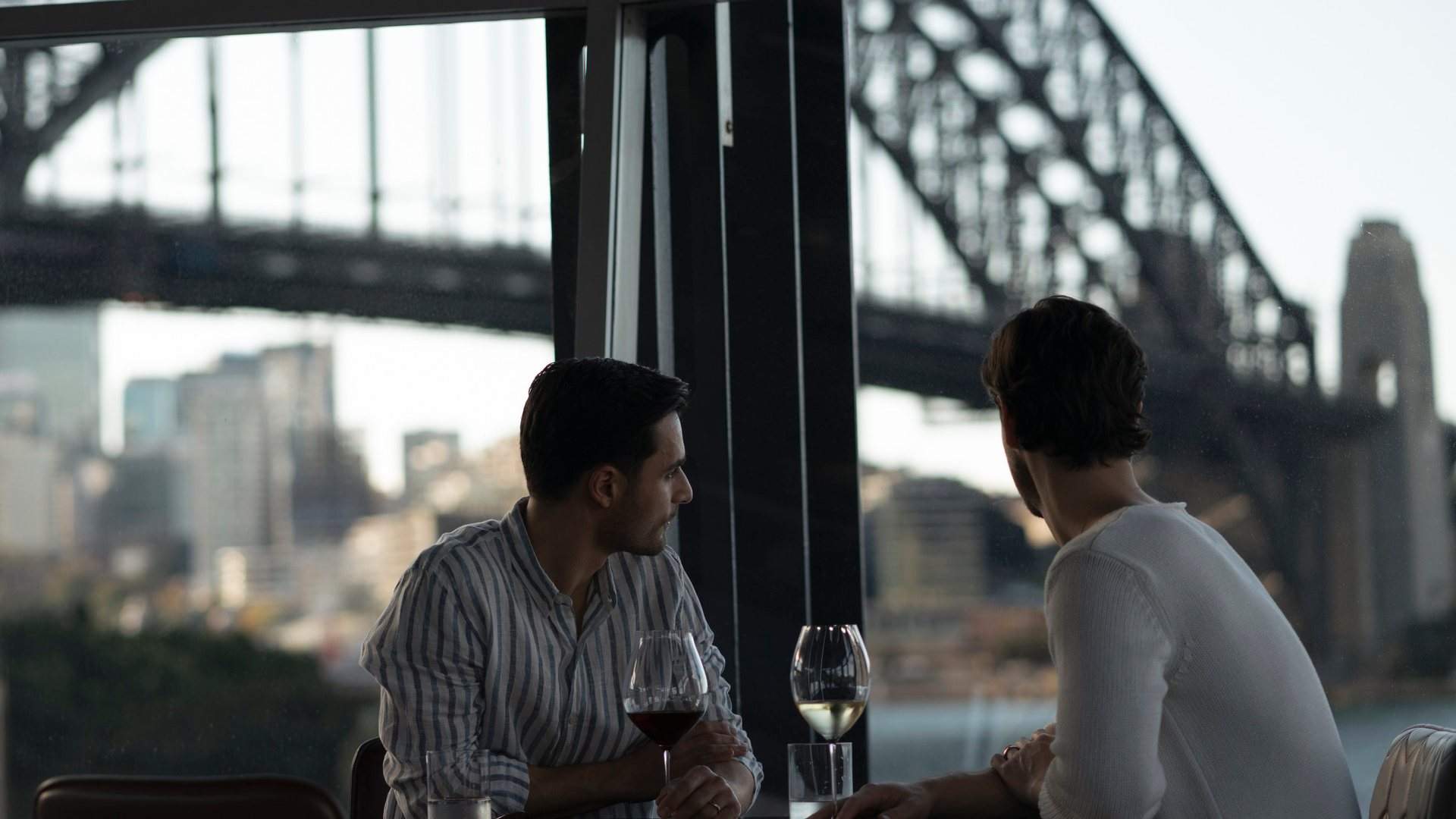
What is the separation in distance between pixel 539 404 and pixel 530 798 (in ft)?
1.52

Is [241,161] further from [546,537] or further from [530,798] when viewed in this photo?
[530,798]

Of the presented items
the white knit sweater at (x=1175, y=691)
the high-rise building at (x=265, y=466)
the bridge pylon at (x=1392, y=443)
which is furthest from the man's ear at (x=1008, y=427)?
the high-rise building at (x=265, y=466)

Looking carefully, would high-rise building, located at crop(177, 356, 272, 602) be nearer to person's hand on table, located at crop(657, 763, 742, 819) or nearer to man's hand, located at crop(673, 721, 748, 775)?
man's hand, located at crop(673, 721, 748, 775)

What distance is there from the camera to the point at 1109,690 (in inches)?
48.9

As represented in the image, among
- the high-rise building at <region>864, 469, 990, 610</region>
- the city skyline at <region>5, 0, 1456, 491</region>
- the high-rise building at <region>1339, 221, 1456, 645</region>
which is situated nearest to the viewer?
the high-rise building at <region>1339, 221, 1456, 645</region>

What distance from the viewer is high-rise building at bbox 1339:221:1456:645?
94.9 inches

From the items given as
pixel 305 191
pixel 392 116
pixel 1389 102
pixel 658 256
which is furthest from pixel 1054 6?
pixel 305 191

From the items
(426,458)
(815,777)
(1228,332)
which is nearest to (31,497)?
(426,458)

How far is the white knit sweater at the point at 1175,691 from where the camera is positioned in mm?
1248

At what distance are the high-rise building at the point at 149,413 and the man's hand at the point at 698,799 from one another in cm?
173

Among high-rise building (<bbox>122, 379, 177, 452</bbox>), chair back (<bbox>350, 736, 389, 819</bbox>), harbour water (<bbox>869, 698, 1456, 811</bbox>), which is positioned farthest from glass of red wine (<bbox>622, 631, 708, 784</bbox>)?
high-rise building (<bbox>122, 379, 177, 452</bbox>)

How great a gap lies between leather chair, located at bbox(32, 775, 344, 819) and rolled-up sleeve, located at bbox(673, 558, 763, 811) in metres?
0.47

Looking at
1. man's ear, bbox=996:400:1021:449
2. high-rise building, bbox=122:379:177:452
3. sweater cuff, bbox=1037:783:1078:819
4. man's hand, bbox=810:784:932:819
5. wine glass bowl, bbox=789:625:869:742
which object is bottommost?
man's hand, bbox=810:784:932:819

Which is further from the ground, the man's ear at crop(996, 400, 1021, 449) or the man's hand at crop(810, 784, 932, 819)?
the man's ear at crop(996, 400, 1021, 449)
